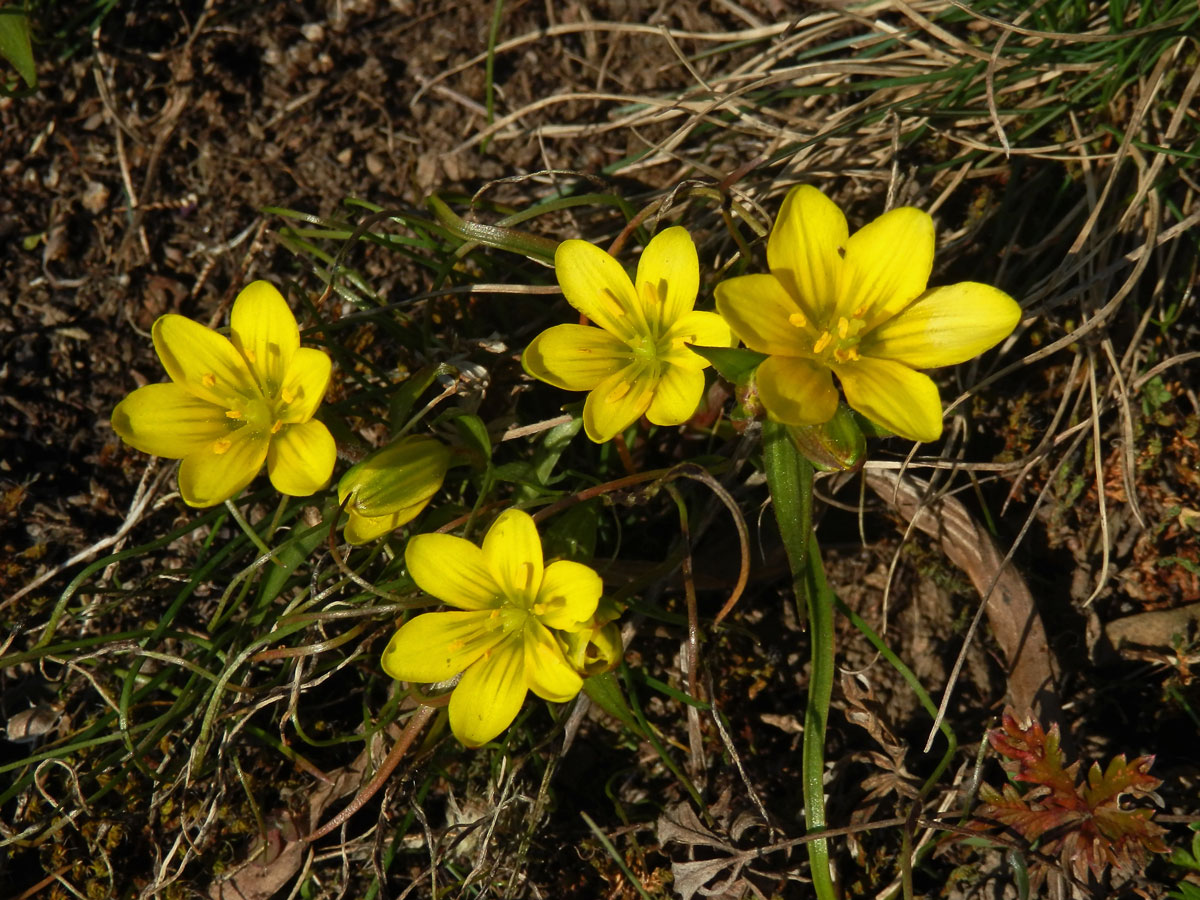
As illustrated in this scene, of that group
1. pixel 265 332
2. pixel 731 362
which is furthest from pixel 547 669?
pixel 265 332

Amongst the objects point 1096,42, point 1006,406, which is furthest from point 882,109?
point 1006,406

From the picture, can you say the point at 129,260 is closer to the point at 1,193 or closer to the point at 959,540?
the point at 1,193

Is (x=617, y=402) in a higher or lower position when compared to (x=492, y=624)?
higher

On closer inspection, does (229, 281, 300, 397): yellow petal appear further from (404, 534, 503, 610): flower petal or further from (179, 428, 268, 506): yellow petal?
(404, 534, 503, 610): flower petal

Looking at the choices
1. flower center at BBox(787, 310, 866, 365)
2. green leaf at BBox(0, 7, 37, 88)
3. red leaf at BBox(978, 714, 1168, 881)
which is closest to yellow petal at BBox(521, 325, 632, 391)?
flower center at BBox(787, 310, 866, 365)

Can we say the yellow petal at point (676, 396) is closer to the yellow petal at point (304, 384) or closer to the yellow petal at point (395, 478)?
the yellow petal at point (395, 478)

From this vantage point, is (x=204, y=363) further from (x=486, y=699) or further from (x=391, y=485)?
(x=486, y=699)

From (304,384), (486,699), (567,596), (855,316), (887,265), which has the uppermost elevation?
(887,265)
